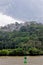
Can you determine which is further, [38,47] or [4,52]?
[38,47]

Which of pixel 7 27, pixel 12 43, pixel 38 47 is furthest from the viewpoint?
pixel 7 27

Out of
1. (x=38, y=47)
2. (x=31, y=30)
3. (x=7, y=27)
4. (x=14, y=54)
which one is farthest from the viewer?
(x=7, y=27)

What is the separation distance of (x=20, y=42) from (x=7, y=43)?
3665 mm

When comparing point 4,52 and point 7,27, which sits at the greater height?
point 7,27

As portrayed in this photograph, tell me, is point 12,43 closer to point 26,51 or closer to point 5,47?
point 5,47

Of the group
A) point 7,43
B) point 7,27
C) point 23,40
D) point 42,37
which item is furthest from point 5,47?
point 7,27

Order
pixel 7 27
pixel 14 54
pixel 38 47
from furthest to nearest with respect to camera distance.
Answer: pixel 7 27 → pixel 38 47 → pixel 14 54

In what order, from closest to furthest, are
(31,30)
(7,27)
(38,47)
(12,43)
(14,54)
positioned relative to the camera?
(14,54)
(38,47)
(12,43)
(31,30)
(7,27)

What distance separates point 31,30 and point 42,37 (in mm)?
17571

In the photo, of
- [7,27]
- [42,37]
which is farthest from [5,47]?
[7,27]

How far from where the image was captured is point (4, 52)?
51781 millimetres

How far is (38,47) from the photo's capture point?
58.0m

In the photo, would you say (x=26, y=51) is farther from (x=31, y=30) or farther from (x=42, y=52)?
(x=31, y=30)

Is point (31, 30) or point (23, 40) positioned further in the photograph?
point (31, 30)
